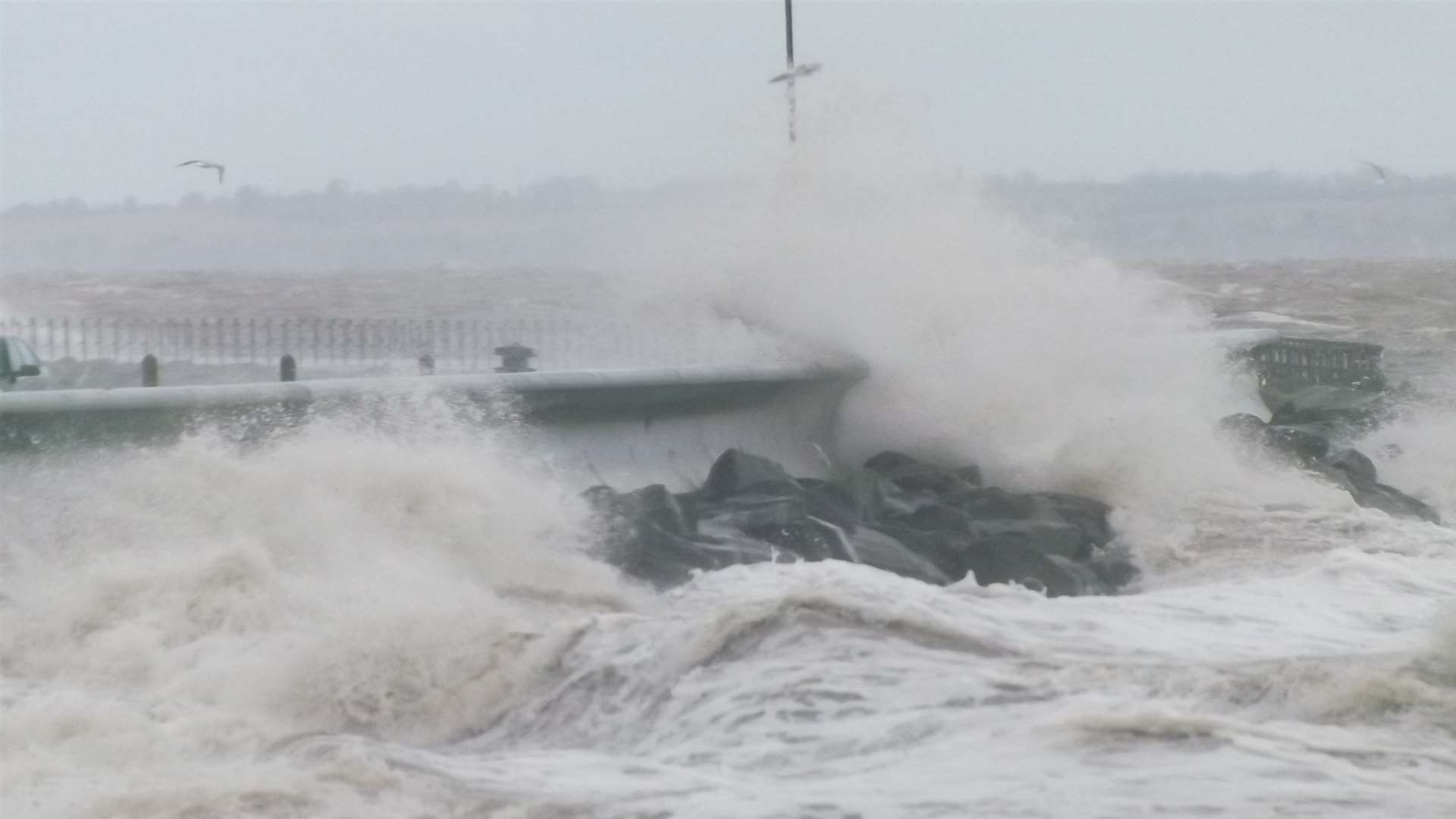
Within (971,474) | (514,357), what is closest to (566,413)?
(514,357)

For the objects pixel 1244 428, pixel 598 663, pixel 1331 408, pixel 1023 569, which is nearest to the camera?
pixel 598 663

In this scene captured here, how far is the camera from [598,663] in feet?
21.5

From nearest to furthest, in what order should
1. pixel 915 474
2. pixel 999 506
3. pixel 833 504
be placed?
pixel 833 504 < pixel 999 506 < pixel 915 474

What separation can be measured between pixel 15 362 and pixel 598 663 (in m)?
4.41

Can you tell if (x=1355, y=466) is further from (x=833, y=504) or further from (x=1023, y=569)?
(x=1023, y=569)

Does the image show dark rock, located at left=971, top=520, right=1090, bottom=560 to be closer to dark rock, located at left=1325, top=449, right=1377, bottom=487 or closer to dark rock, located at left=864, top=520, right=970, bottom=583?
dark rock, located at left=864, top=520, right=970, bottom=583

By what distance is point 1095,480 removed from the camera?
12125 millimetres

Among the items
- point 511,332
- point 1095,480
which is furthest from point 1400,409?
point 511,332

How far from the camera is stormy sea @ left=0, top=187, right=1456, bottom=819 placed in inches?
205

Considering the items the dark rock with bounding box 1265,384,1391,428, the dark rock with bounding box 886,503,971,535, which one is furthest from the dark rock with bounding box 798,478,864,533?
the dark rock with bounding box 1265,384,1391,428

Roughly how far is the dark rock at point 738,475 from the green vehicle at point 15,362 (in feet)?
11.4

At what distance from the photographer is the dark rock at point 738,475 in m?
9.91

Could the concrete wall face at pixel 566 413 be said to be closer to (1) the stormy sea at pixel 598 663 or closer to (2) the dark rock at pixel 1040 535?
(1) the stormy sea at pixel 598 663

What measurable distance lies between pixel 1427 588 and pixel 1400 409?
946 cm
